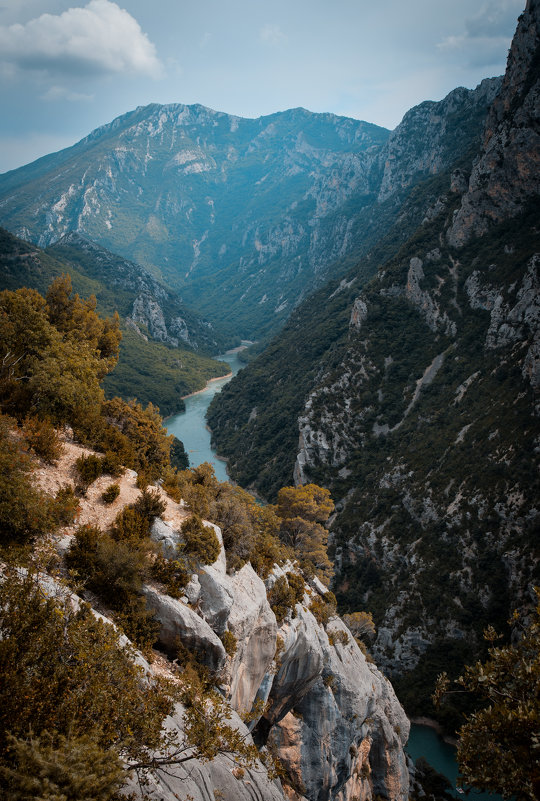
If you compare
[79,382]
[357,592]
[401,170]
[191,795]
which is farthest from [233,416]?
[401,170]

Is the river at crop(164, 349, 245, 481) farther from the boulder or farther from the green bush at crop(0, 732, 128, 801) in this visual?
the green bush at crop(0, 732, 128, 801)

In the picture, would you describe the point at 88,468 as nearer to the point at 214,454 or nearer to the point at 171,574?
the point at 171,574

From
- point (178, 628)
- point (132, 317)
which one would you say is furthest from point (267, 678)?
point (132, 317)

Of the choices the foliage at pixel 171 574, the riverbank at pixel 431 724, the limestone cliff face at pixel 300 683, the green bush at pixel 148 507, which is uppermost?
the green bush at pixel 148 507

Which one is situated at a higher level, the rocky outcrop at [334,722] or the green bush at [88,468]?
the green bush at [88,468]

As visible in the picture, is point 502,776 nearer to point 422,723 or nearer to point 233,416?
point 422,723

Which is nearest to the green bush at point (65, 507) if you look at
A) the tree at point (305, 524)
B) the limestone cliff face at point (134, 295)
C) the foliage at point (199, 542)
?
the foliage at point (199, 542)

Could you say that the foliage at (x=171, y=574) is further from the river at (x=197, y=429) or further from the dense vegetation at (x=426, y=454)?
the river at (x=197, y=429)
